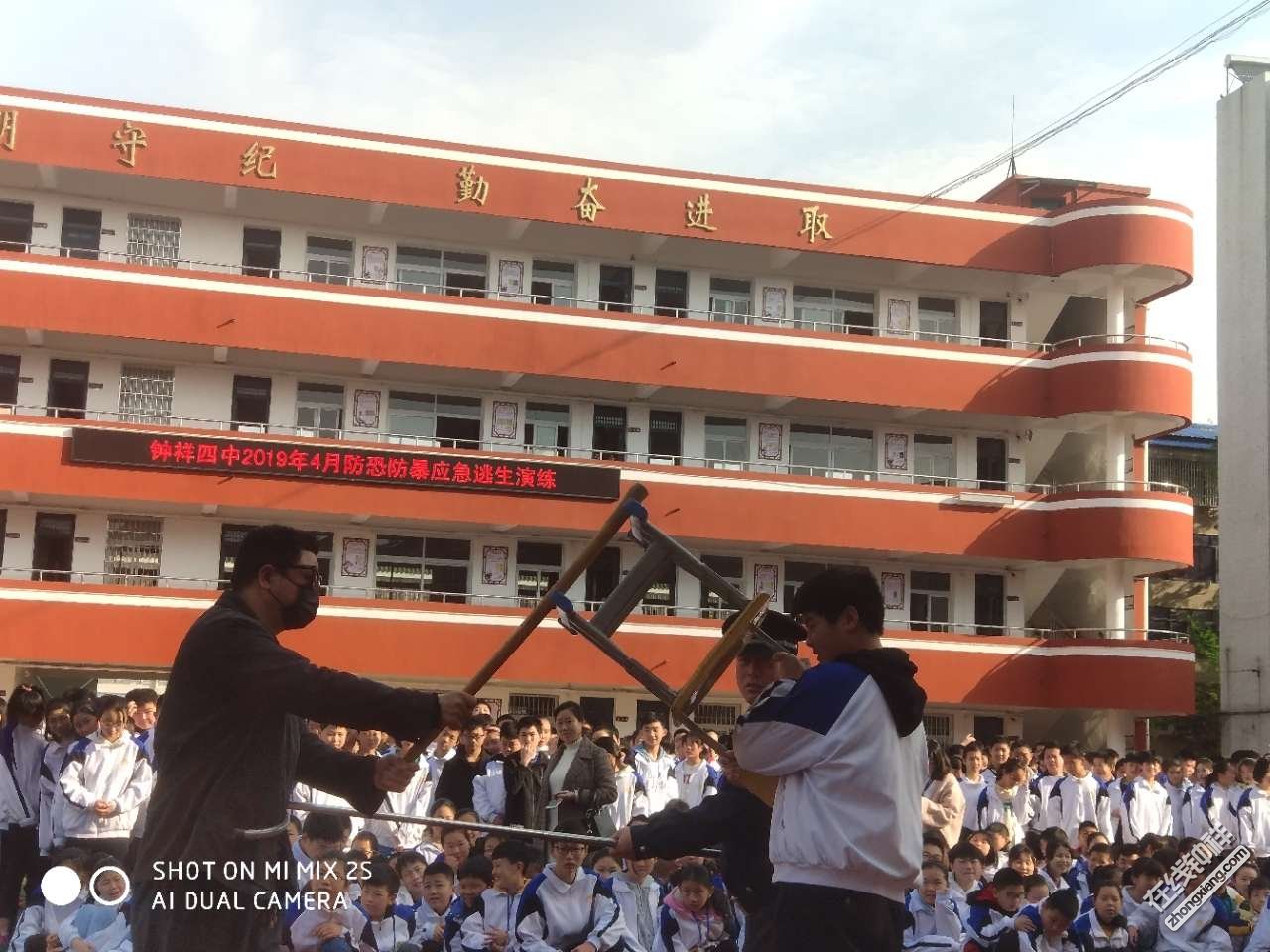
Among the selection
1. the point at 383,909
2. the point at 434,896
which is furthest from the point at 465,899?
the point at 383,909

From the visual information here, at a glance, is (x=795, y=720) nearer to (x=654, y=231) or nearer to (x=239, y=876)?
(x=239, y=876)

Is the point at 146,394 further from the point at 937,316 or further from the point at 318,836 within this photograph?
the point at 318,836

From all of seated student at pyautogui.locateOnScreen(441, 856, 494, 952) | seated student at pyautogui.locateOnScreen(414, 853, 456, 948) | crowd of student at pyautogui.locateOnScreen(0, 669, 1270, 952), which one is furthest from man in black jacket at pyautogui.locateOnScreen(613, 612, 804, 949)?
seated student at pyautogui.locateOnScreen(414, 853, 456, 948)

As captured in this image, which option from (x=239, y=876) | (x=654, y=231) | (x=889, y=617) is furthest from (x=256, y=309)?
(x=239, y=876)

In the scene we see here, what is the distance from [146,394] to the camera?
104ft

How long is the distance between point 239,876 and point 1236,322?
1458 inches

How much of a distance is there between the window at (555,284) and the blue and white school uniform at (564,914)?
23.2 meters

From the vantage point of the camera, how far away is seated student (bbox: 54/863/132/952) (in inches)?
416

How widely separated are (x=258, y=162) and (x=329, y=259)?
2720 millimetres

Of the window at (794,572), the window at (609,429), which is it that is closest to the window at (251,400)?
the window at (609,429)

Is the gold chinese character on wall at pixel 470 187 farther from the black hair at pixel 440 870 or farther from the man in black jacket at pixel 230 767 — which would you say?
the man in black jacket at pixel 230 767

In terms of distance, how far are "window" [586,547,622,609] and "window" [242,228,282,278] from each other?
29.4 ft

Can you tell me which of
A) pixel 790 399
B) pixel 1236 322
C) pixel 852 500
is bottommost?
pixel 852 500

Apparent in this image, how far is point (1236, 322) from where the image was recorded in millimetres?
38156
